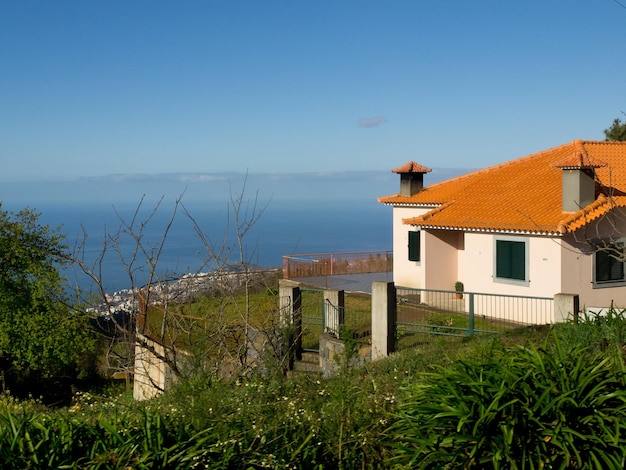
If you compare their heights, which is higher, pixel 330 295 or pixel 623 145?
pixel 623 145

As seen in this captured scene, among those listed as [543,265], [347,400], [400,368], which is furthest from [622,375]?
[543,265]

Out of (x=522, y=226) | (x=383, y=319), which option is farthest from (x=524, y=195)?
(x=383, y=319)

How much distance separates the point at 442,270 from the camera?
78.9ft

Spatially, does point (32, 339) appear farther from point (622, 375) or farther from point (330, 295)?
point (622, 375)

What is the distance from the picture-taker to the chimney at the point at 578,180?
20.1m

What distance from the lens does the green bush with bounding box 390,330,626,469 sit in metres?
5.74

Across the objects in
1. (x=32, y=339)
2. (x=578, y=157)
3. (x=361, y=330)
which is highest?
(x=578, y=157)

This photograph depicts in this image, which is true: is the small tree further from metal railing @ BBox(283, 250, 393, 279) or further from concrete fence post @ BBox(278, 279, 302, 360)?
concrete fence post @ BBox(278, 279, 302, 360)

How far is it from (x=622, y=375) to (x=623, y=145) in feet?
72.2

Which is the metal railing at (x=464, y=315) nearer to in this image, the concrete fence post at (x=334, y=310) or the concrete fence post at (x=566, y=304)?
the concrete fence post at (x=334, y=310)

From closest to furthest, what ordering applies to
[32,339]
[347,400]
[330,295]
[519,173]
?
[347,400] < [330,295] < [519,173] < [32,339]

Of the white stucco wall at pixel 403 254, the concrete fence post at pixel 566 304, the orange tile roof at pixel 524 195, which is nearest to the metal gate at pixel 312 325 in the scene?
the white stucco wall at pixel 403 254

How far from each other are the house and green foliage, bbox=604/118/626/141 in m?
11.4

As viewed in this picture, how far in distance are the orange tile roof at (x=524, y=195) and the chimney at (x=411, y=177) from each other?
28cm
